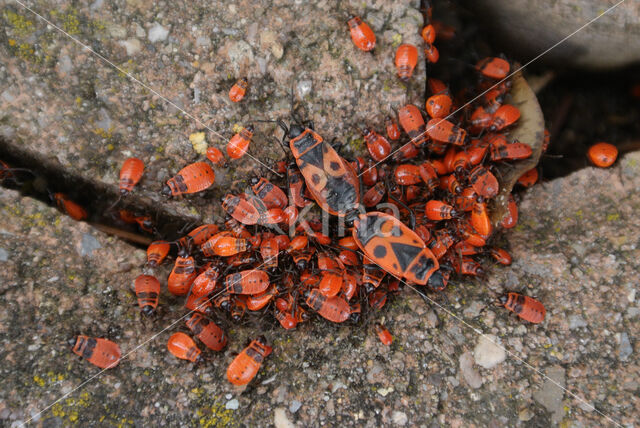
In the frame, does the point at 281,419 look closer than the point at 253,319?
Yes

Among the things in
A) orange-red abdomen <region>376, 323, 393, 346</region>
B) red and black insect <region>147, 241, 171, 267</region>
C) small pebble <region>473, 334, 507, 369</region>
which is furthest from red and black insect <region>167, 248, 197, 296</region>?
small pebble <region>473, 334, 507, 369</region>

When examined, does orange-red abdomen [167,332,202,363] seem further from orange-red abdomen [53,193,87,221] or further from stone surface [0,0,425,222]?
orange-red abdomen [53,193,87,221]

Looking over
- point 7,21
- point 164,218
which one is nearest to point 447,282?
point 164,218

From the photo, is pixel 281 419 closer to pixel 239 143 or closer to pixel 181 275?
pixel 181 275

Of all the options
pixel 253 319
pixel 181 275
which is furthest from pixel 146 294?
pixel 253 319

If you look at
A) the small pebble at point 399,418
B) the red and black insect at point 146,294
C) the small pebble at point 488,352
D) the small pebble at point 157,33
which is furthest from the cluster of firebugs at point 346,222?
the small pebble at point 157,33

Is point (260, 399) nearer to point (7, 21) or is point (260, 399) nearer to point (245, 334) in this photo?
point (245, 334)
